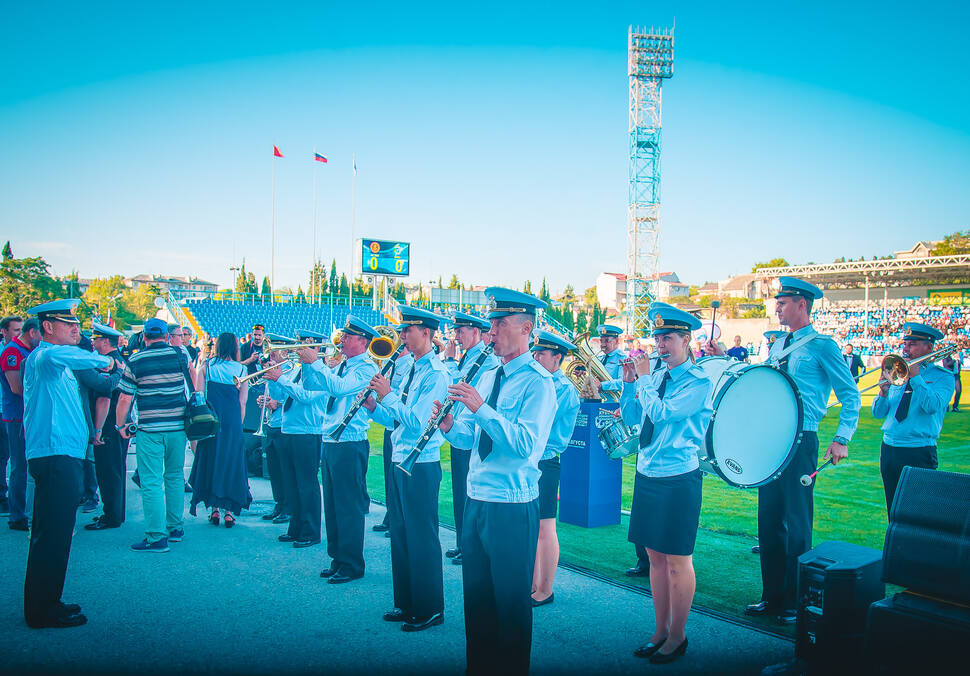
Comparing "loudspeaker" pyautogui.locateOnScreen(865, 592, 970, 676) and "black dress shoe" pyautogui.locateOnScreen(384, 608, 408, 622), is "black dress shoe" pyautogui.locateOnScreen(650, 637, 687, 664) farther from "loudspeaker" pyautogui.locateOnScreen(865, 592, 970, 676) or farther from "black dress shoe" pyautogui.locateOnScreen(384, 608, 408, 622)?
"black dress shoe" pyautogui.locateOnScreen(384, 608, 408, 622)

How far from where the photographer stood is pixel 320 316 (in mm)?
38125

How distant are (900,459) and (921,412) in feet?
1.59

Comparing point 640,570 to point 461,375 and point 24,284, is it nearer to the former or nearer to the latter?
point 461,375

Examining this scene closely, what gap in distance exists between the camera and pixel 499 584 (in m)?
3.15

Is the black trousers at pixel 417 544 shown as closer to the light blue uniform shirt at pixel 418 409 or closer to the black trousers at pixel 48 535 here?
the light blue uniform shirt at pixel 418 409

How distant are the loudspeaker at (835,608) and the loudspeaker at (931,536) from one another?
0.69 feet

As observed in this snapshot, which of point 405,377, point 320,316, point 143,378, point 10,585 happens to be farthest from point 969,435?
point 320,316

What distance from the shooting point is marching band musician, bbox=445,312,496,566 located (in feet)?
19.6

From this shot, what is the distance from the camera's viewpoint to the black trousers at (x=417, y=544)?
4473mm

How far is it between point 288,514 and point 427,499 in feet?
11.5

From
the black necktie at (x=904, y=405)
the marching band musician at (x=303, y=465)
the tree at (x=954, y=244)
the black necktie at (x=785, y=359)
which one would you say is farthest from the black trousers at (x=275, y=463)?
the tree at (x=954, y=244)

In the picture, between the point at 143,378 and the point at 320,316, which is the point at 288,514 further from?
the point at 320,316

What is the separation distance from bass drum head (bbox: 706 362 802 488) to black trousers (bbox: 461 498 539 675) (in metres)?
1.70

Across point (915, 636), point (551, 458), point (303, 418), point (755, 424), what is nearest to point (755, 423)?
point (755, 424)
